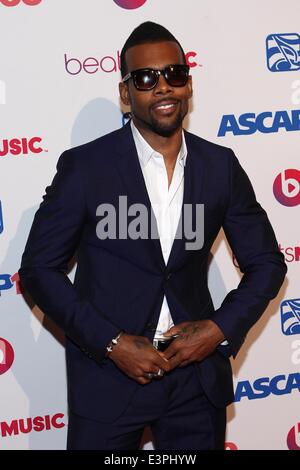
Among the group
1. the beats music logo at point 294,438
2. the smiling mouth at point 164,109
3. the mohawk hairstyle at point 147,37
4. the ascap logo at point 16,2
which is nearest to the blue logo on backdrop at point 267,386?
the beats music logo at point 294,438

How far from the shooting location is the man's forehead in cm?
230

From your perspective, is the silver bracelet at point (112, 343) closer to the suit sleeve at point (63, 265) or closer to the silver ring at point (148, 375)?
the suit sleeve at point (63, 265)

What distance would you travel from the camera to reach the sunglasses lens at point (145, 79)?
2.28 m

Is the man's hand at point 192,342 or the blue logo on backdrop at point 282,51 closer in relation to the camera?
the man's hand at point 192,342

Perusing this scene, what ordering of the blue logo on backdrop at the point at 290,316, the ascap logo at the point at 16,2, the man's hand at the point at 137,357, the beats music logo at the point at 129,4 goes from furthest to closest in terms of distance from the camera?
the blue logo on backdrop at the point at 290,316 → the beats music logo at the point at 129,4 → the ascap logo at the point at 16,2 → the man's hand at the point at 137,357

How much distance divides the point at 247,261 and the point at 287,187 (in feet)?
2.60

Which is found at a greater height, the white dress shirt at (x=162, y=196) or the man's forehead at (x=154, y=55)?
the man's forehead at (x=154, y=55)

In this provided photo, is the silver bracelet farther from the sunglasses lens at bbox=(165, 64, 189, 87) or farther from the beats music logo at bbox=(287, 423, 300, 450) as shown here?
the beats music logo at bbox=(287, 423, 300, 450)

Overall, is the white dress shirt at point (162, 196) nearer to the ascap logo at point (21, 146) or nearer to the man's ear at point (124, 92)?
the man's ear at point (124, 92)

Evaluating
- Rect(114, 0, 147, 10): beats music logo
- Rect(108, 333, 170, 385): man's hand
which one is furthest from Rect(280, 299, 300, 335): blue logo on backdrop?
Rect(114, 0, 147, 10): beats music logo

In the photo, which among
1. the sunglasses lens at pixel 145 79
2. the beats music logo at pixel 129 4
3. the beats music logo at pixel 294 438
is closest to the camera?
the sunglasses lens at pixel 145 79

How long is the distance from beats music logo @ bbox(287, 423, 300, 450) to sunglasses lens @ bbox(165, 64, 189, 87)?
182 centimetres

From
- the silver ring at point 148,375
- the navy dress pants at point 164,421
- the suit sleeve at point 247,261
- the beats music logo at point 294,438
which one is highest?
the suit sleeve at point 247,261

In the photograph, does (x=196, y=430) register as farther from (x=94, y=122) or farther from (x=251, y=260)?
(x=94, y=122)
